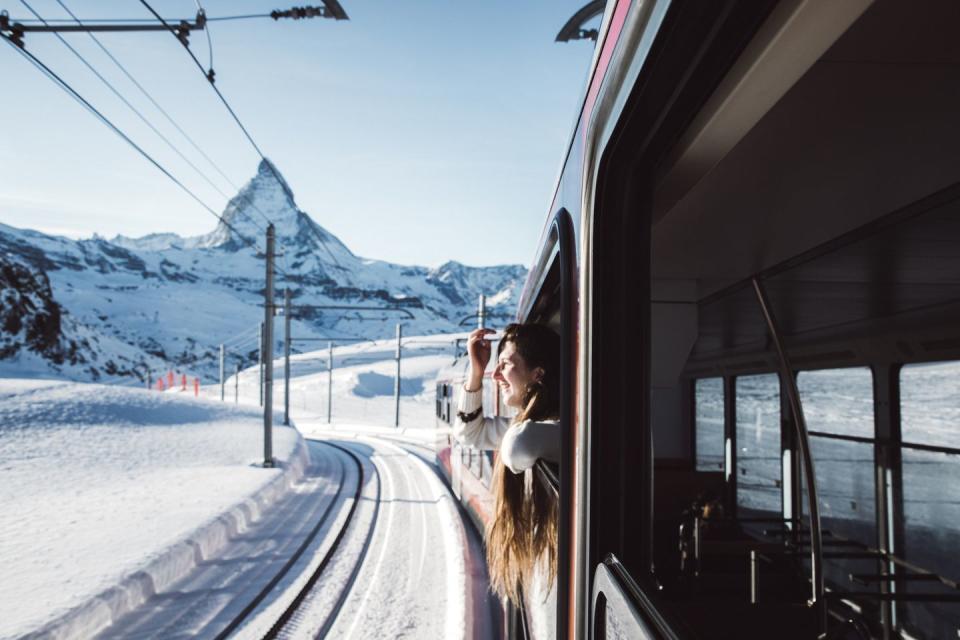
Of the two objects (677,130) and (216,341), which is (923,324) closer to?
(677,130)

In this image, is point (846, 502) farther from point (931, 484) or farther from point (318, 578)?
point (318, 578)

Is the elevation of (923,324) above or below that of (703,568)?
above

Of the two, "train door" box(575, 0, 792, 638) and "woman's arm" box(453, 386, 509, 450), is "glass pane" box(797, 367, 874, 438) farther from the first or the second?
"train door" box(575, 0, 792, 638)

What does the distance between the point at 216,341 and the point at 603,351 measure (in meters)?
153

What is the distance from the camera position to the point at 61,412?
21.3 metres

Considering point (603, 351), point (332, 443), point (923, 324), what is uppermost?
point (923, 324)

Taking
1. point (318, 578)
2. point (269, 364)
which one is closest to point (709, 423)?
point (318, 578)

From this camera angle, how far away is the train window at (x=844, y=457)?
17.7 feet

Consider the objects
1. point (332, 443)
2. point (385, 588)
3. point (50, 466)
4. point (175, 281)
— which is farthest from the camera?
point (175, 281)

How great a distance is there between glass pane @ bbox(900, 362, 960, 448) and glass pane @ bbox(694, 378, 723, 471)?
3.83 metres

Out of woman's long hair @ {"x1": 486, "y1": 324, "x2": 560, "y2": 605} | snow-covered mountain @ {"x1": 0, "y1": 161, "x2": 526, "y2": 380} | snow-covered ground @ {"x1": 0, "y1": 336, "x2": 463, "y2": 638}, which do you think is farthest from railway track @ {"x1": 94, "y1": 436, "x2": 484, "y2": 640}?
snow-covered mountain @ {"x1": 0, "y1": 161, "x2": 526, "y2": 380}

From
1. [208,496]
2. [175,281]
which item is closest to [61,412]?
[208,496]

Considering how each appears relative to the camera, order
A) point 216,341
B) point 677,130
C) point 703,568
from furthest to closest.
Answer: point 216,341, point 703,568, point 677,130

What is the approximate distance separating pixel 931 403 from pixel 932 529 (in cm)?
86
